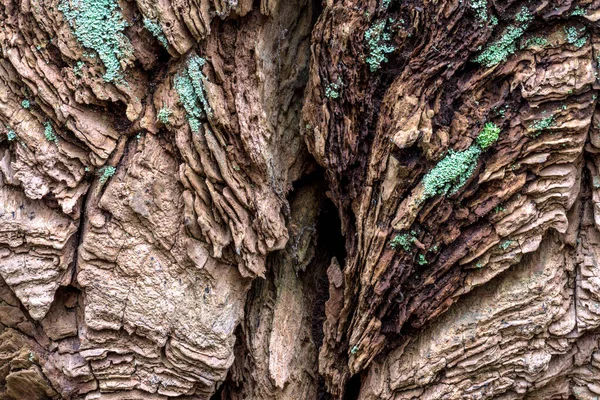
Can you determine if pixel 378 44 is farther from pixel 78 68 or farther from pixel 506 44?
pixel 78 68

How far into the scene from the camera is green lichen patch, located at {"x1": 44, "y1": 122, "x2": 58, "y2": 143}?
419cm

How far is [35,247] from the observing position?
4273 mm

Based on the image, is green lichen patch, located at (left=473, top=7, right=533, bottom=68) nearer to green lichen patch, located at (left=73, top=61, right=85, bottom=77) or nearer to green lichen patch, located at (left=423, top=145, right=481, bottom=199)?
green lichen patch, located at (left=423, top=145, right=481, bottom=199)

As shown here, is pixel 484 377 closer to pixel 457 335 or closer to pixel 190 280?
pixel 457 335

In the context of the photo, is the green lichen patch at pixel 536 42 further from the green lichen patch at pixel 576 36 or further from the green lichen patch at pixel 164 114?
the green lichen patch at pixel 164 114

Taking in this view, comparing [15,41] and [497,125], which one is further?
[15,41]

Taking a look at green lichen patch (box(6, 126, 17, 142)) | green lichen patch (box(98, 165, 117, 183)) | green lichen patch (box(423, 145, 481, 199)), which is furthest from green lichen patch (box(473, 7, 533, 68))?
green lichen patch (box(6, 126, 17, 142))

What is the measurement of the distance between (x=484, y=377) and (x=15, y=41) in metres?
4.62

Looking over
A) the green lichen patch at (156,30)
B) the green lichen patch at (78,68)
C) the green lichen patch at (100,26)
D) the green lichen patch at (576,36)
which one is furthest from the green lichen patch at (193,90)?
the green lichen patch at (576,36)

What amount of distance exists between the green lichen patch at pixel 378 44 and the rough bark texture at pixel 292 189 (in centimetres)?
2

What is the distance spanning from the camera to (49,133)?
4.19m

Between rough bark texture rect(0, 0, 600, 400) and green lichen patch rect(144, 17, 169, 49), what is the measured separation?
0.6 inches

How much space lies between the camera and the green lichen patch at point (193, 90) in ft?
13.8

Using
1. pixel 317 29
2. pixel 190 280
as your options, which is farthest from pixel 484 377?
pixel 317 29
